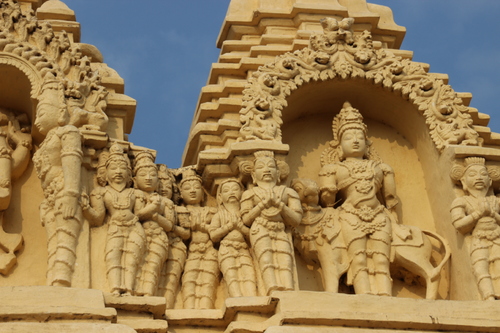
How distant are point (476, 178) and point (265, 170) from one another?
7.71ft

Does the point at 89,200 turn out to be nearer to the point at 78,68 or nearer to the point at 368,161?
the point at 78,68

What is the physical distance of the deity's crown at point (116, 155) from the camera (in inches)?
521

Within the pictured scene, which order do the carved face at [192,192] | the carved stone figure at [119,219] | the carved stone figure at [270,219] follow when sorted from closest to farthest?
the carved stone figure at [119,219] < the carved stone figure at [270,219] < the carved face at [192,192]

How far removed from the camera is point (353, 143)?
1415cm

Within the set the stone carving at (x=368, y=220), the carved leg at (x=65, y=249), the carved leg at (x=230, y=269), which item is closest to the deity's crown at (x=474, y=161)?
the stone carving at (x=368, y=220)

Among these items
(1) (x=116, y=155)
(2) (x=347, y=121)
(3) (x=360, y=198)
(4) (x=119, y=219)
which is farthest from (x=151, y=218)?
(2) (x=347, y=121)

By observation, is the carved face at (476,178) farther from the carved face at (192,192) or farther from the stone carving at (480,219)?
the carved face at (192,192)

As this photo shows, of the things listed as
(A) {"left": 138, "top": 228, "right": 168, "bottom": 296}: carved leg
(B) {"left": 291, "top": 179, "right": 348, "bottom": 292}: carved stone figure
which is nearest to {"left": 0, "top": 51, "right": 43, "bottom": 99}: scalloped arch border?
(A) {"left": 138, "top": 228, "right": 168, "bottom": 296}: carved leg

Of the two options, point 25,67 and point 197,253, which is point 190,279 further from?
point 25,67

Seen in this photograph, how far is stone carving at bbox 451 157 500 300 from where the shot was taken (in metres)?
13.2

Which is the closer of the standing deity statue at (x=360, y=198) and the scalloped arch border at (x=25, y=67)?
the standing deity statue at (x=360, y=198)

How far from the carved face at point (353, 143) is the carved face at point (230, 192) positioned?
56.6 inches

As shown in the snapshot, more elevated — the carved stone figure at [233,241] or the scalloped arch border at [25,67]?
the scalloped arch border at [25,67]

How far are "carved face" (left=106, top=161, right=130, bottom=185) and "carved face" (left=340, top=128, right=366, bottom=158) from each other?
2585 millimetres
